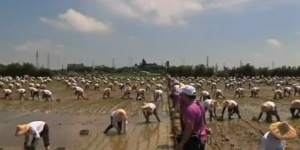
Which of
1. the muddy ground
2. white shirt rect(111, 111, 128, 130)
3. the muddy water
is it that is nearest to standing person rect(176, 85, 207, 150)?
the muddy ground

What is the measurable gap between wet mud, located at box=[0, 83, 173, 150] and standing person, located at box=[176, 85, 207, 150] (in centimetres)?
631

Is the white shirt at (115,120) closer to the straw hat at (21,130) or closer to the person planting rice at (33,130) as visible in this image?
the person planting rice at (33,130)

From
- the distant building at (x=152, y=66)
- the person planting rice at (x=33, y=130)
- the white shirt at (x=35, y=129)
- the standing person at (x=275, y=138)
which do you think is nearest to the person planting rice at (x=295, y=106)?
the person planting rice at (x=33, y=130)

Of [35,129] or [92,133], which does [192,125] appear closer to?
[35,129]

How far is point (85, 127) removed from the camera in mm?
17953

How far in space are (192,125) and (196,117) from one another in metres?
0.21

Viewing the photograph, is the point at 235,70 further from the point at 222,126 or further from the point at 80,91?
the point at 222,126

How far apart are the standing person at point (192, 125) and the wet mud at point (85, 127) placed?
6306 mm

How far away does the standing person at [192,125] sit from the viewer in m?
6.62

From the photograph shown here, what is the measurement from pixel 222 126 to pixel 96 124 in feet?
17.0

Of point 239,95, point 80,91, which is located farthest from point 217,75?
point 80,91

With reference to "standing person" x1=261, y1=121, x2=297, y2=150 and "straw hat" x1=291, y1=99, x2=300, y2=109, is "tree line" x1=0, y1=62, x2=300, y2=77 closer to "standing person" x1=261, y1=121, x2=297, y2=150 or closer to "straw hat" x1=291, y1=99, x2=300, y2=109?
"straw hat" x1=291, y1=99, x2=300, y2=109

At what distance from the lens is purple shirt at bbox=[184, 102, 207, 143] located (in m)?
6.66

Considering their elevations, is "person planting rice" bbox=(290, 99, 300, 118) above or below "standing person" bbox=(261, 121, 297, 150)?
below
